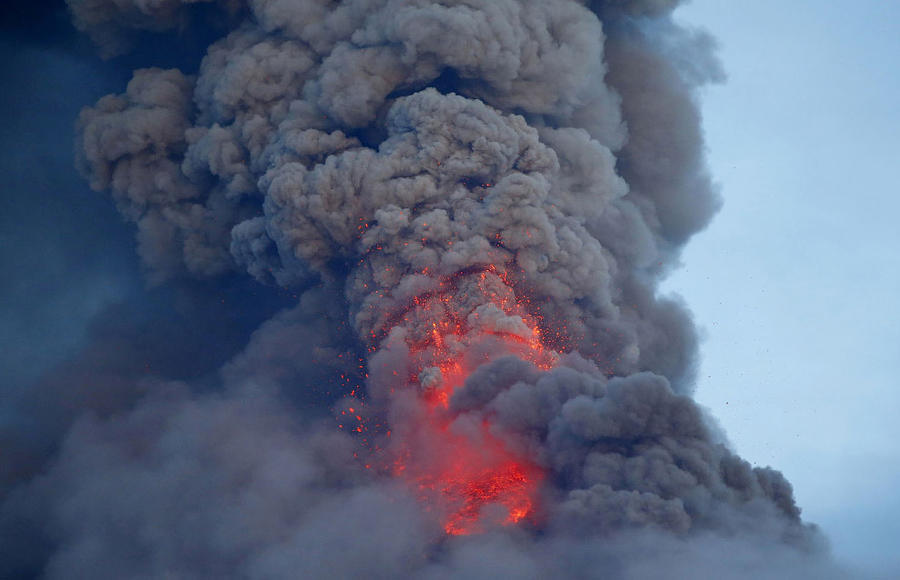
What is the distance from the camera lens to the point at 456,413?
34.1 m

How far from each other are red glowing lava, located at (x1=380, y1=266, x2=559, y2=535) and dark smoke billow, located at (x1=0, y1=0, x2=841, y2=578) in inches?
4.3

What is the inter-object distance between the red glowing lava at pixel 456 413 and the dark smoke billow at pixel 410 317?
0.11 meters

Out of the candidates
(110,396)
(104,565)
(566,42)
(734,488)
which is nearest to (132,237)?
(110,396)

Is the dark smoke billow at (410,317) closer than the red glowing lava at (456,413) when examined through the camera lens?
Yes

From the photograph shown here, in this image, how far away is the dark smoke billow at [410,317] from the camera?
31219 mm

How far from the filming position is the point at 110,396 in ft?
158

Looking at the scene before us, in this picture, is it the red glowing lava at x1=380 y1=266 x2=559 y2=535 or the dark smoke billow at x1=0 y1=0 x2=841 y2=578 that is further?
the red glowing lava at x1=380 y1=266 x2=559 y2=535

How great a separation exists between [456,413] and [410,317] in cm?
440

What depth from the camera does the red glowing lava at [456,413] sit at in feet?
108

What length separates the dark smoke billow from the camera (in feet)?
102

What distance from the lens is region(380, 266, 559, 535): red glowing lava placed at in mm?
32875

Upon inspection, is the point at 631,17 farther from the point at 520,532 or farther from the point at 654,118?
the point at 520,532

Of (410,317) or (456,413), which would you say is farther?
Result: (410,317)

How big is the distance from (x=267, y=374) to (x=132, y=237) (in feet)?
58.9
